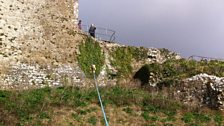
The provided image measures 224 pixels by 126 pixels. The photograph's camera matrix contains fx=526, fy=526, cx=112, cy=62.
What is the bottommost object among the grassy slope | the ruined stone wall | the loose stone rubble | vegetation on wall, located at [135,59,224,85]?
the grassy slope

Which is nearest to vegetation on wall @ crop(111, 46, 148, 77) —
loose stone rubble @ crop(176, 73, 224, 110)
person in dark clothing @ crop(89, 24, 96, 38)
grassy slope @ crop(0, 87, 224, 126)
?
person in dark clothing @ crop(89, 24, 96, 38)

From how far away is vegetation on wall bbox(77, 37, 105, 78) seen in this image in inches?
1275

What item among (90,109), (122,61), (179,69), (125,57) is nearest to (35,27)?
(122,61)

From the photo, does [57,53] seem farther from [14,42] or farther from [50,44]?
[14,42]

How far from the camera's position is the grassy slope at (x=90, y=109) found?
24.8 m

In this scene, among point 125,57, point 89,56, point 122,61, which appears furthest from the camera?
point 125,57

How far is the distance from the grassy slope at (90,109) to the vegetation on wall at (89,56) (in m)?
3.10

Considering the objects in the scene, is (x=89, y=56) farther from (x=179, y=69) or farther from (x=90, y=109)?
(x=90, y=109)

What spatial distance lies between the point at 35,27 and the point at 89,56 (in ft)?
12.5

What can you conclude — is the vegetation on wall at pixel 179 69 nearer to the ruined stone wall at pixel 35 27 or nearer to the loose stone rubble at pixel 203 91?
the loose stone rubble at pixel 203 91

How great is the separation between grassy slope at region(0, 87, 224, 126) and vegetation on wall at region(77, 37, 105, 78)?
10.2 ft

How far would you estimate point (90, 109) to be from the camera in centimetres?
2639

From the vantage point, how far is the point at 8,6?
31.5m

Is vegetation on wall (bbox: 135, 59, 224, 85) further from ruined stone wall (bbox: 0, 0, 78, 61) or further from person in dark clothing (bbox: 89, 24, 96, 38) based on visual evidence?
ruined stone wall (bbox: 0, 0, 78, 61)
